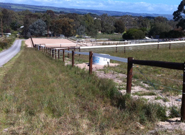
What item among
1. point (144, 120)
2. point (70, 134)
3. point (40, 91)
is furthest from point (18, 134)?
point (40, 91)

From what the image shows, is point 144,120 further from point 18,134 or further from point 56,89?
point 56,89

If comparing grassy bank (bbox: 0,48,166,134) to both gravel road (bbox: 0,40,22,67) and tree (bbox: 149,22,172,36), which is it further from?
tree (bbox: 149,22,172,36)

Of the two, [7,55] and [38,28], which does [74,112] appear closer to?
[7,55]

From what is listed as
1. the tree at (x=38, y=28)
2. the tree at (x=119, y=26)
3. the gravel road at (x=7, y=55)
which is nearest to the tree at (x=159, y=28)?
the tree at (x=119, y=26)

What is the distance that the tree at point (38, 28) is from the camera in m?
102

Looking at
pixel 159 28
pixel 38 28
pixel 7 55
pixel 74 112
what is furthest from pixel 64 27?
pixel 74 112

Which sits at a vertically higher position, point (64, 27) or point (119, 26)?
point (119, 26)

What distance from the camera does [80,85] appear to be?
745cm

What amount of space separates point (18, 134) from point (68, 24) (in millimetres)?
94979

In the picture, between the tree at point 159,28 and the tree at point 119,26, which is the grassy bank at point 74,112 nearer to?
the tree at point 159,28

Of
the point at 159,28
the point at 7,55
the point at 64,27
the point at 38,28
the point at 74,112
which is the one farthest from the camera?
the point at 38,28

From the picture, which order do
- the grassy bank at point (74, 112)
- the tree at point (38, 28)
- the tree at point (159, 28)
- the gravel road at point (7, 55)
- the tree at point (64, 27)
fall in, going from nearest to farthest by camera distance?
1. the grassy bank at point (74, 112)
2. the gravel road at point (7, 55)
3. the tree at point (159, 28)
4. the tree at point (64, 27)
5. the tree at point (38, 28)

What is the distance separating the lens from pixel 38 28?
102 metres

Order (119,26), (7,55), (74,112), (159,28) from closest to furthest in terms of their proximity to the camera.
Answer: (74,112)
(7,55)
(159,28)
(119,26)
